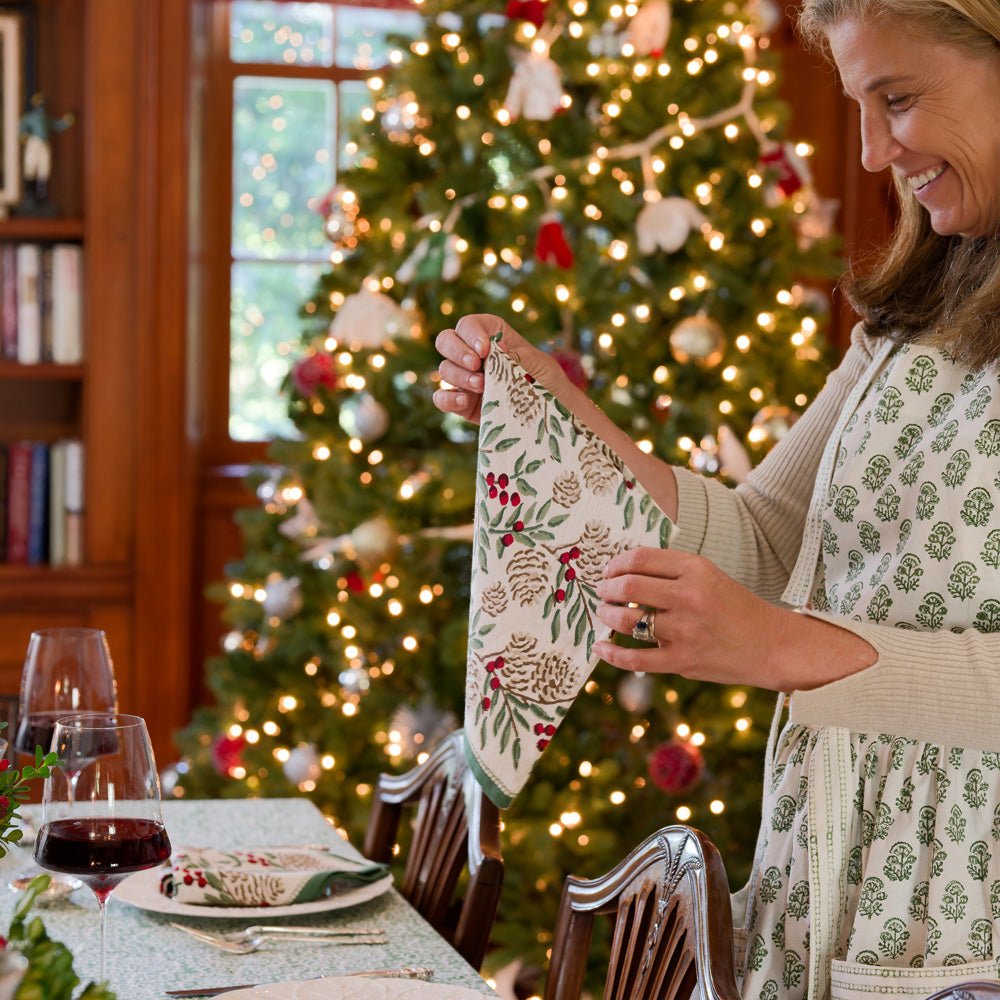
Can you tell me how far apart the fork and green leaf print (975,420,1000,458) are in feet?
2.32

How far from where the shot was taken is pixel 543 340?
2.99 metres

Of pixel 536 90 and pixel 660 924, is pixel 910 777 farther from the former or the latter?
pixel 536 90

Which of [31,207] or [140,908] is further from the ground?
[31,207]

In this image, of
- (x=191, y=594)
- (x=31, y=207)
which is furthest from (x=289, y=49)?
(x=191, y=594)

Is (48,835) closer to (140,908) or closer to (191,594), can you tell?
(140,908)

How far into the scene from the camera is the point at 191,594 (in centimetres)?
398

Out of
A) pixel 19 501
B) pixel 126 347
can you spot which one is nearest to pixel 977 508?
pixel 126 347

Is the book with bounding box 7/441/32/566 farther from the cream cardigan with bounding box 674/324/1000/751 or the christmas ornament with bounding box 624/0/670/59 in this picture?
the cream cardigan with bounding box 674/324/1000/751

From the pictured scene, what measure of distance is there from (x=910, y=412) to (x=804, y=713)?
1.06 feet

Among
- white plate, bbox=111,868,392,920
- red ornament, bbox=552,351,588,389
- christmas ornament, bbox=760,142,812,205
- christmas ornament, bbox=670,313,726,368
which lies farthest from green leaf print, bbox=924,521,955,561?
christmas ornament, bbox=760,142,812,205

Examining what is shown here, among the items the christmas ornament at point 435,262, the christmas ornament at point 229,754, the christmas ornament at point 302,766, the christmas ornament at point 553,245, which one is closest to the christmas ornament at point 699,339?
the christmas ornament at point 553,245

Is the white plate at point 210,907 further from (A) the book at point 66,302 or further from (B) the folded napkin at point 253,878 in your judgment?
(A) the book at point 66,302

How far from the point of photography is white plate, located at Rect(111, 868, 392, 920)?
141cm

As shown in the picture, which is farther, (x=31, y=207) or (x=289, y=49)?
(x=289, y=49)
